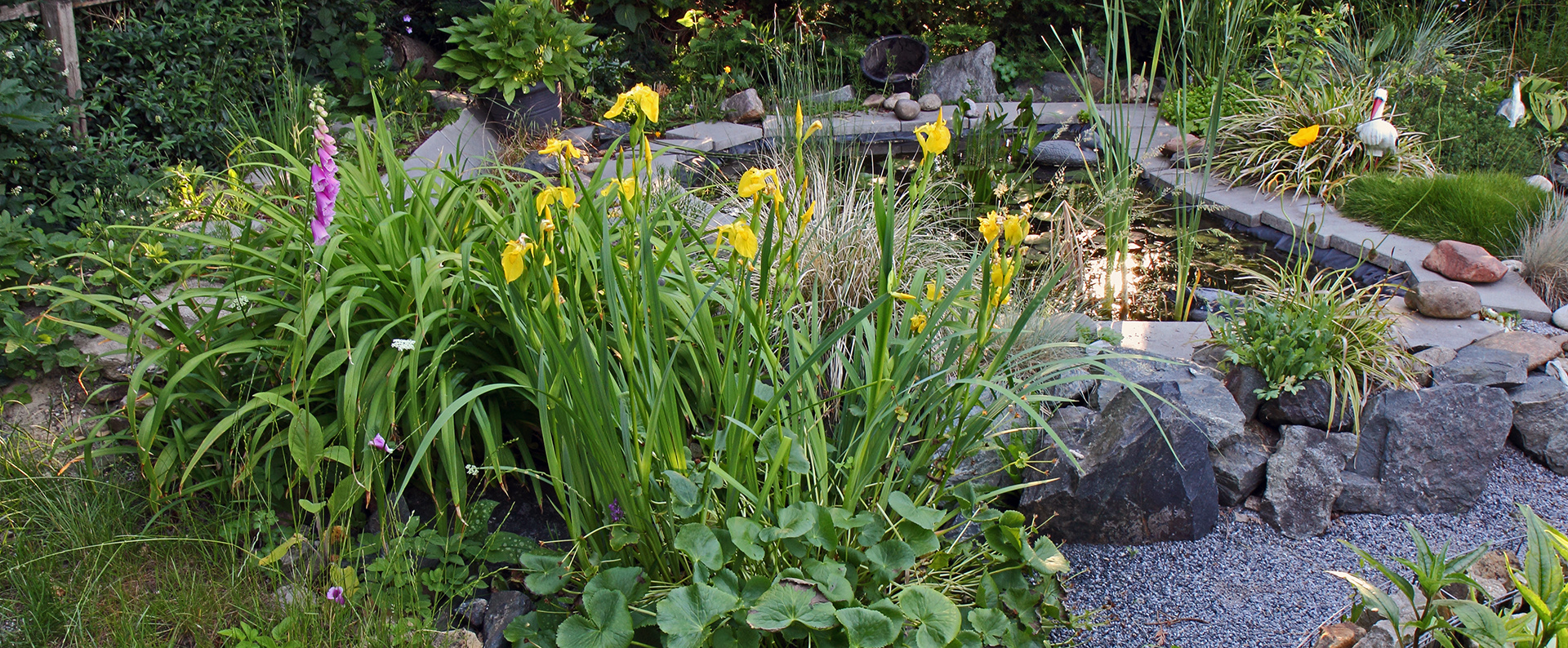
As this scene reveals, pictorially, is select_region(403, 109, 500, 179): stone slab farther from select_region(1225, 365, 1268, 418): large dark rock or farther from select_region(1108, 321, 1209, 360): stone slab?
select_region(1225, 365, 1268, 418): large dark rock

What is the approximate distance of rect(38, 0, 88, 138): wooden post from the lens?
323cm

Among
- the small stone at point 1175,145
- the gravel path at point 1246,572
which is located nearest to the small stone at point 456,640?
the gravel path at point 1246,572

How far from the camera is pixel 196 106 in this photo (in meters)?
3.79

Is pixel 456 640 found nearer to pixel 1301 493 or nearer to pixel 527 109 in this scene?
pixel 1301 493

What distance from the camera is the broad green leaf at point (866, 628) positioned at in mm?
1259

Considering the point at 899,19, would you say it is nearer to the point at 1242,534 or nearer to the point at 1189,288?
the point at 1189,288

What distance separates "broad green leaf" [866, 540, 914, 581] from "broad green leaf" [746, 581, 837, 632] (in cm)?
15

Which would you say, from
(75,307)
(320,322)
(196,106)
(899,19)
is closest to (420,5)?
(196,106)

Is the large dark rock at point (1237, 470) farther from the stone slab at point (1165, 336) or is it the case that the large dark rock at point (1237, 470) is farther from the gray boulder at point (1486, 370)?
the gray boulder at point (1486, 370)

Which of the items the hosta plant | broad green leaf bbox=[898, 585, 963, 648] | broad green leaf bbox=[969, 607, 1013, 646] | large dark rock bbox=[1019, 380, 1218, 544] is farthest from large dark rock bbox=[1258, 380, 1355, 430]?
the hosta plant

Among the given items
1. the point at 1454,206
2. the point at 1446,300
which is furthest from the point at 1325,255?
the point at 1446,300

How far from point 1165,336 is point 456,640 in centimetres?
206

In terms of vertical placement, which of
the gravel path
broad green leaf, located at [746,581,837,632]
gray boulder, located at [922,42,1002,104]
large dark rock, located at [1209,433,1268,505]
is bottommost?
the gravel path

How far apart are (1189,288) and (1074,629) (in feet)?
6.31
